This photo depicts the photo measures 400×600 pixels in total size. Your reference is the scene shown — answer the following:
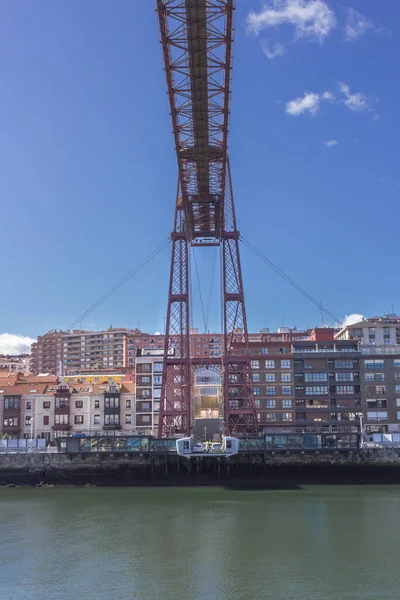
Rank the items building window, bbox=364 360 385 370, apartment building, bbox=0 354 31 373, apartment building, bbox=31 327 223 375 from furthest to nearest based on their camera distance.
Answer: apartment building, bbox=0 354 31 373 < apartment building, bbox=31 327 223 375 < building window, bbox=364 360 385 370

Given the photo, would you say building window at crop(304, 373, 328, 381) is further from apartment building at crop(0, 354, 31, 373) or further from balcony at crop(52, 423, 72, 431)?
apartment building at crop(0, 354, 31, 373)

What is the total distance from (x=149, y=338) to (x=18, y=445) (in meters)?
70.3

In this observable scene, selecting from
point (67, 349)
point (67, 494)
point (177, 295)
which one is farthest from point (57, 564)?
point (67, 349)

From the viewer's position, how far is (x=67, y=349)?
126 meters

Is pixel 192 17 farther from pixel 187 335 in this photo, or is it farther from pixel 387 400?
pixel 387 400

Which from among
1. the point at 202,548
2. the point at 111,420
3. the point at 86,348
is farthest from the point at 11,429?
the point at 86,348

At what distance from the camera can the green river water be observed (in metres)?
17.2

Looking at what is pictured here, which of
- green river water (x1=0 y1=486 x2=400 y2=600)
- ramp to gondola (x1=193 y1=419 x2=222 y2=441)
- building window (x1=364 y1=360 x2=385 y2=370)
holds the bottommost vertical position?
green river water (x1=0 y1=486 x2=400 y2=600)

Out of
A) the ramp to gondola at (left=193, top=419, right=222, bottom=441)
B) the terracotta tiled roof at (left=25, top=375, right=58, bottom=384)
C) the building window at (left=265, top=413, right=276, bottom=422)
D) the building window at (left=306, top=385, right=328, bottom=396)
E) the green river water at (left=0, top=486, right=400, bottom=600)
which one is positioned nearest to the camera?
the green river water at (left=0, top=486, right=400, bottom=600)

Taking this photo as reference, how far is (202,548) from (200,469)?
19553mm

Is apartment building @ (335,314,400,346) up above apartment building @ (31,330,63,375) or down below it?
below

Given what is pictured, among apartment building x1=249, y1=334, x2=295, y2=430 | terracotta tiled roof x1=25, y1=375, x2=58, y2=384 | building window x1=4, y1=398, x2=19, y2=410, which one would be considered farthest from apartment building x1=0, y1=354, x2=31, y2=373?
apartment building x1=249, y1=334, x2=295, y2=430

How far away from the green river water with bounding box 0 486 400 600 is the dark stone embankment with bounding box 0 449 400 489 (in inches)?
281

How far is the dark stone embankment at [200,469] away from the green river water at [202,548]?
7.13 m
